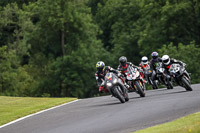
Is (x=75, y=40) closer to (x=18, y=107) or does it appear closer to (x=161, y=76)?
(x=161, y=76)

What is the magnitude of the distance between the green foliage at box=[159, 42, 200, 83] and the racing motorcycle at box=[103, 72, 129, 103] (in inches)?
1370

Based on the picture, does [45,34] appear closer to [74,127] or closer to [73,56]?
[73,56]

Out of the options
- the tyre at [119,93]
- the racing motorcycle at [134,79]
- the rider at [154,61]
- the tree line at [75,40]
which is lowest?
the tyre at [119,93]

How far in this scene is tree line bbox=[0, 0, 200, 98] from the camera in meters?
56.4

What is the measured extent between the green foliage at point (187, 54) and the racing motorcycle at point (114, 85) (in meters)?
34.8

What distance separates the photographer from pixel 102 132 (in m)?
12.3

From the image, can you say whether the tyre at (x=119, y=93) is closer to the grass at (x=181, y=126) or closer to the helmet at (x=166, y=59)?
the helmet at (x=166, y=59)

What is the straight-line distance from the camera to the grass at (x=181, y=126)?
10.9m

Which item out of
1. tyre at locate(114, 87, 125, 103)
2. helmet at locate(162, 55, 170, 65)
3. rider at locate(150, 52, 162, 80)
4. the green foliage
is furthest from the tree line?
tyre at locate(114, 87, 125, 103)

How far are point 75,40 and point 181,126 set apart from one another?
2061 inches

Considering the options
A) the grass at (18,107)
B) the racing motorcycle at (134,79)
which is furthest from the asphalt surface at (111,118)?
the racing motorcycle at (134,79)

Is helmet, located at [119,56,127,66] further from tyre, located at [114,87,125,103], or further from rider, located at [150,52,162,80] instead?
rider, located at [150,52,162,80]

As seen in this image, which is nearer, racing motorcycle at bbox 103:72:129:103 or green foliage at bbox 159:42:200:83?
racing motorcycle at bbox 103:72:129:103

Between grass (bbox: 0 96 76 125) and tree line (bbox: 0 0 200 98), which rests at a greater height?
tree line (bbox: 0 0 200 98)
